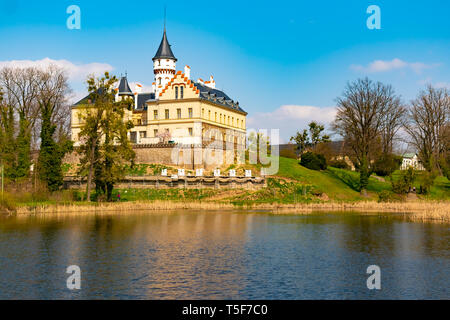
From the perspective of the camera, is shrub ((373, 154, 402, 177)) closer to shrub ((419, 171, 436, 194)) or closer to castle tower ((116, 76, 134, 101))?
shrub ((419, 171, 436, 194))

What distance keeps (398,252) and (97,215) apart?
25022 millimetres

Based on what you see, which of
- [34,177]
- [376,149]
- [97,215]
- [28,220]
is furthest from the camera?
[376,149]

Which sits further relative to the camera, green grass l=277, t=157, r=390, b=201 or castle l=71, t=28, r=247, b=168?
castle l=71, t=28, r=247, b=168

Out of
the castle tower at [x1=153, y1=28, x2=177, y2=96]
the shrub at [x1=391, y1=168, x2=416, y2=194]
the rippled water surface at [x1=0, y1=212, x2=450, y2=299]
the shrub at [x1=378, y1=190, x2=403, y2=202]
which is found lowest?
the rippled water surface at [x1=0, y1=212, x2=450, y2=299]

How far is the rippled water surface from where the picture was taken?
17.7 m

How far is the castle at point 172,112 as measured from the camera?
71.6 meters

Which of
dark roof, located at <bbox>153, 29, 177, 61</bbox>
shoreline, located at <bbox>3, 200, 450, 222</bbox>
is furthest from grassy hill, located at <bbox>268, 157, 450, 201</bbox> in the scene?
dark roof, located at <bbox>153, 29, 177, 61</bbox>

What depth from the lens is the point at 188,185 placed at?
182 feet

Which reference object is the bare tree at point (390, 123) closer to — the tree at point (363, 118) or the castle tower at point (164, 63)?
the tree at point (363, 118)

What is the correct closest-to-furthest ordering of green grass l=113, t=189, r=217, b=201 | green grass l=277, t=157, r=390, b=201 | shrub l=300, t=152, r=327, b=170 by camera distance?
green grass l=113, t=189, r=217, b=201, green grass l=277, t=157, r=390, b=201, shrub l=300, t=152, r=327, b=170

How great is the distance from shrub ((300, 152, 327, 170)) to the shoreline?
56.0 ft

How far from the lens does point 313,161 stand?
69000 millimetres
